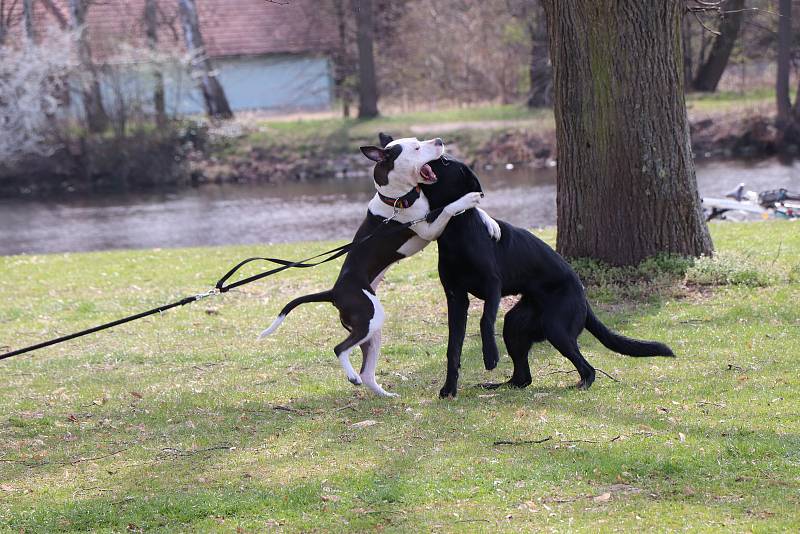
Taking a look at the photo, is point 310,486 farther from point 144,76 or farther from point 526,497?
point 144,76

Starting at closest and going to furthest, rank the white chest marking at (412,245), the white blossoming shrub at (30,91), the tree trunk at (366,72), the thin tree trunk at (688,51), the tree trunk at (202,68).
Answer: the white chest marking at (412,245), the white blossoming shrub at (30,91), the thin tree trunk at (688,51), the tree trunk at (202,68), the tree trunk at (366,72)

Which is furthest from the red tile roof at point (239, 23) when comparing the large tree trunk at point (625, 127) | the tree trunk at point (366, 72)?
the large tree trunk at point (625, 127)

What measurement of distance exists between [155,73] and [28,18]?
486cm

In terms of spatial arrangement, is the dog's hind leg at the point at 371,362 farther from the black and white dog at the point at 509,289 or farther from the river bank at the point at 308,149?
the river bank at the point at 308,149

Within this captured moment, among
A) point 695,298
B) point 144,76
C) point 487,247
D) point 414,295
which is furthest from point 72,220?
point 487,247

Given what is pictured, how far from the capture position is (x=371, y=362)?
6.94 meters

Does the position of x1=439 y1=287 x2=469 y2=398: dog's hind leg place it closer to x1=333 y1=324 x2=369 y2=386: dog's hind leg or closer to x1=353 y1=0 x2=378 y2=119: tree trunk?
x1=333 y1=324 x2=369 y2=386: dog's hind leg

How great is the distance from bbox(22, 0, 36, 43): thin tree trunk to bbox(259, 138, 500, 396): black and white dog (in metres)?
32.0

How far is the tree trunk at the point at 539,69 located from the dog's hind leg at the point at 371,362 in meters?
33.0

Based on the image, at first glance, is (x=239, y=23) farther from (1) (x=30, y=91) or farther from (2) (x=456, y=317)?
(2) (x=456, y=317)

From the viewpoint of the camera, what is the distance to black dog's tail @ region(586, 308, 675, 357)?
6.97 meters

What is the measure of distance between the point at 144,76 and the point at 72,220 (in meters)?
9.86

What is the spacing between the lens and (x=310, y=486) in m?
5.29

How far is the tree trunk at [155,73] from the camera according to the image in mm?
36906
